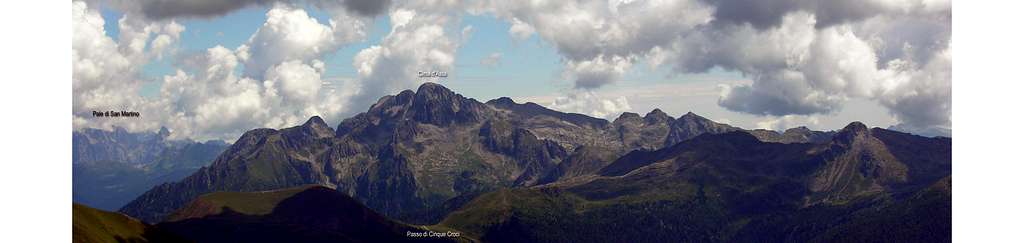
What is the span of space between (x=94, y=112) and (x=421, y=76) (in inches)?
2424
